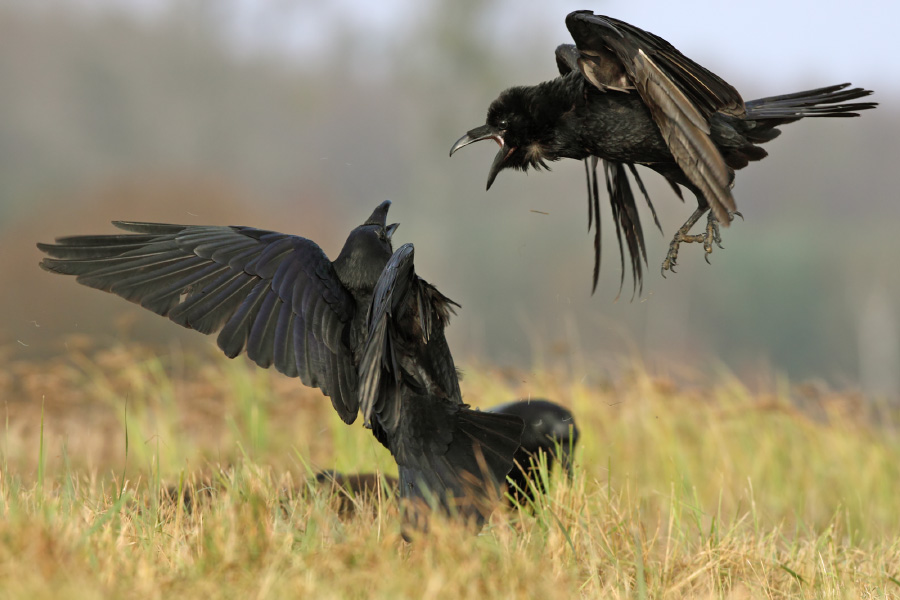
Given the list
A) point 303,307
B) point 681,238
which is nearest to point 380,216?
point 303,307

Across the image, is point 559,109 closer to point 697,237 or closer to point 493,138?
point 493,138

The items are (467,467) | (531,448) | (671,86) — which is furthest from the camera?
(531,448)

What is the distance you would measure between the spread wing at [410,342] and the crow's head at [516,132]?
591mm

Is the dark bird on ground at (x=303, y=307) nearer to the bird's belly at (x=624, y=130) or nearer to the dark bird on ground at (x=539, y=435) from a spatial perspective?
the dark bird on ground at (x=539, y=435)

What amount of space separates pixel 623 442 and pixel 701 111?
9.87 feet

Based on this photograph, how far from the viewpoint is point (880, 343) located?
1048 inches

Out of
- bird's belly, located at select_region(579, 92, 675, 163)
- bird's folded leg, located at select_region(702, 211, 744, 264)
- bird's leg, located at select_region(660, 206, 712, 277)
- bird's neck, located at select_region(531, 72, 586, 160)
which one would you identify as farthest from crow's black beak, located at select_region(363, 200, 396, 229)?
bird's folded leg, located at select_region(702, 211, 744, 264)

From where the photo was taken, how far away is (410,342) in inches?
135

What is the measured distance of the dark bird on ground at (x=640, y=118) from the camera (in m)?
2.98

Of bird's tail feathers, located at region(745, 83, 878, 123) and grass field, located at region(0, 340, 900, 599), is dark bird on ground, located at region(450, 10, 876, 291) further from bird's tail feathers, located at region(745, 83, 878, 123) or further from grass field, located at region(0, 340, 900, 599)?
grass field, located at region(0, 340, 900, 599)

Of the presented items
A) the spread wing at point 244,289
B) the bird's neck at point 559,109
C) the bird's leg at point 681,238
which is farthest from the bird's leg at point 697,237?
the spread wing at point 244,289

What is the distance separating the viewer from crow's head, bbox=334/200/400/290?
3.43 m

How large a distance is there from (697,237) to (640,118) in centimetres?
49

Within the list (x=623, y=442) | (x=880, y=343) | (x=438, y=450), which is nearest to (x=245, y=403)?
(x=623, y=442)
